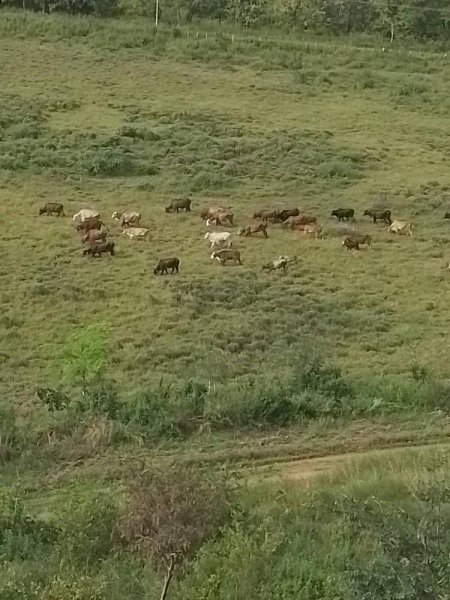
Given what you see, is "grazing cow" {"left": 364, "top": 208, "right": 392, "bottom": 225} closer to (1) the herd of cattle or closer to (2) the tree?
(1) the herd of cattle

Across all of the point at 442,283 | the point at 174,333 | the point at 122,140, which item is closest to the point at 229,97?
the point at 122,140

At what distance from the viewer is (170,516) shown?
8406 mm

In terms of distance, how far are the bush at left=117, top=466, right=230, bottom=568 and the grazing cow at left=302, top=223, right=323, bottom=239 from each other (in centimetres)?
1506

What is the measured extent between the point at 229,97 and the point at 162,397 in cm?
2851

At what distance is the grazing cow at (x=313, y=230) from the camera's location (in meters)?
23.4

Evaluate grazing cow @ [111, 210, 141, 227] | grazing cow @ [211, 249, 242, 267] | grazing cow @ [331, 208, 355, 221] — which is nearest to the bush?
grazing cow @ [211, 249, 242, 267]

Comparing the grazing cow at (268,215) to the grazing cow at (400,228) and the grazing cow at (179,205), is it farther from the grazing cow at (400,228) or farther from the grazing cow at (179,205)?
the grazing cow at (400,228)

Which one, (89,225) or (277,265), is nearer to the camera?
(277,265)

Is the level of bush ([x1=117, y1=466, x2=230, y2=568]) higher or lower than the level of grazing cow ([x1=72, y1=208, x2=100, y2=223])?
higher

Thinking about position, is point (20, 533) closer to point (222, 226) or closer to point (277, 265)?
point (277, 265)

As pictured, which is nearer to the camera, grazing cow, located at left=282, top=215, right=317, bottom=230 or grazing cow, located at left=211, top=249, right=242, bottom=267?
grazing cow, located at left=211, top=249, right=242, bottom=267

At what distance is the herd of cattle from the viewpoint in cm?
2116

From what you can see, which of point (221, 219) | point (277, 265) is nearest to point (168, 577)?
point (277, 265)

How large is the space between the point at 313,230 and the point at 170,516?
15.8m
